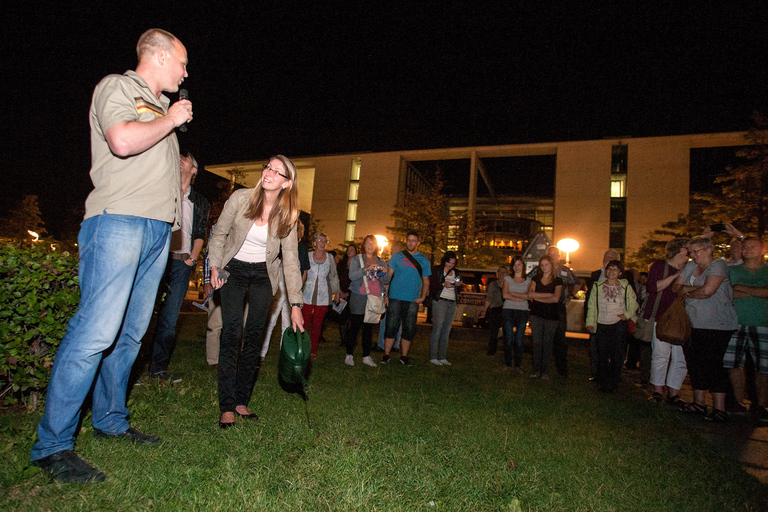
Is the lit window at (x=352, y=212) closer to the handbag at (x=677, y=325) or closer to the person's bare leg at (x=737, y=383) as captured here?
the handbag at (x=677, y=325)

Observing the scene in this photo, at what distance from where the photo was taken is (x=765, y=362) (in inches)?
223

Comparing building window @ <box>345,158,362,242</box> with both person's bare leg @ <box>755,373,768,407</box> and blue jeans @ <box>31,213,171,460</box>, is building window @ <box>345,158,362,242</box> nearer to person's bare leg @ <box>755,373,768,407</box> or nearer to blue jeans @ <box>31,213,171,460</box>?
person's bare leg @ <box>755,373,768,407</box>

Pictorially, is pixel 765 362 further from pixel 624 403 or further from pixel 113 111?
pixel 113 111

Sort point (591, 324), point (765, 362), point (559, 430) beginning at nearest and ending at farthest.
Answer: point (559, 430) < point (765, 362) < point (591, 324)

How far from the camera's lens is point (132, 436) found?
9.39 feet

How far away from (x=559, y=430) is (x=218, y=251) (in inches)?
135

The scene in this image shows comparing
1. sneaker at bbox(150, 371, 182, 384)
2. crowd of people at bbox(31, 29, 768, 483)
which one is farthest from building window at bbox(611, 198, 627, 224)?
sneaker at bbox(150, 371, 182, 384)

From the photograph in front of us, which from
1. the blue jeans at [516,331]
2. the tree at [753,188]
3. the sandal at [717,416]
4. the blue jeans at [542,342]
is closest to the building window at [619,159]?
the tree at [753,188]

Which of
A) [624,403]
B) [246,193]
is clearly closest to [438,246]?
[624,403]

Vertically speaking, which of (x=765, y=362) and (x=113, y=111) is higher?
(x=113, y=111)

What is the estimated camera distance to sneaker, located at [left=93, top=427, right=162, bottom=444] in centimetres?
282

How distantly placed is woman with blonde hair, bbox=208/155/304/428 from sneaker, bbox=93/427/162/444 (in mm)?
758

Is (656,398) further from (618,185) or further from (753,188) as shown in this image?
(618,185)

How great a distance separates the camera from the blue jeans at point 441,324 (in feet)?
27.6
